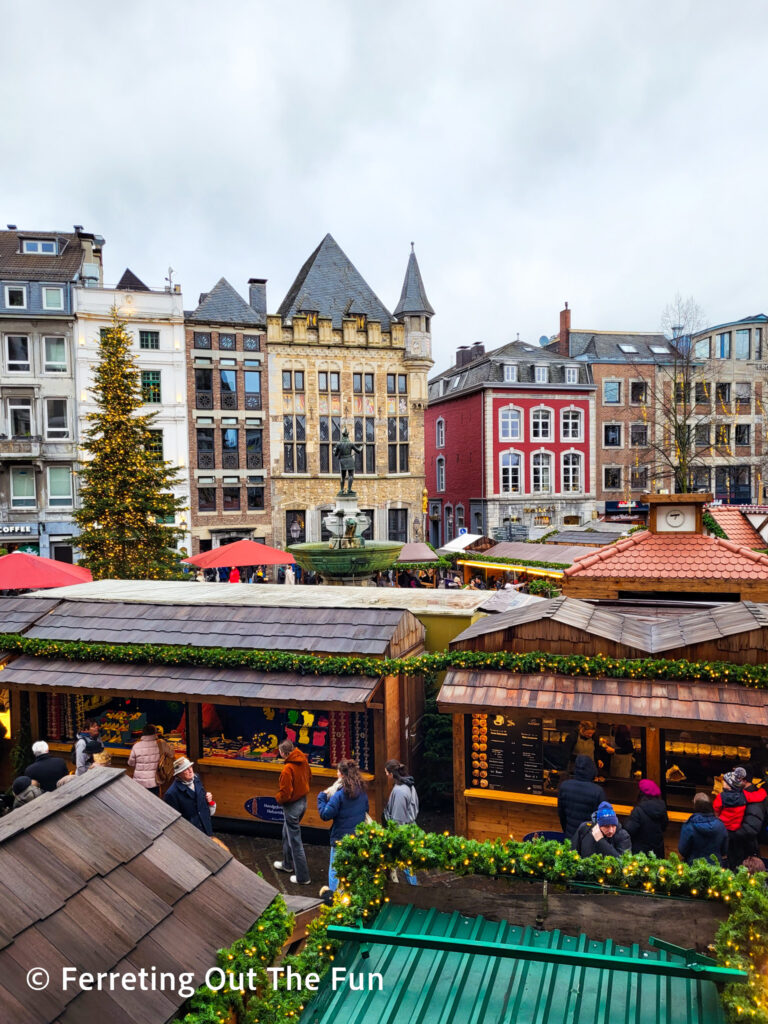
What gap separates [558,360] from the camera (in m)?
46.2

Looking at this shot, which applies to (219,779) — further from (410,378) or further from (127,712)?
(410,378)

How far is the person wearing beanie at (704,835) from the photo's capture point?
6.48 metres

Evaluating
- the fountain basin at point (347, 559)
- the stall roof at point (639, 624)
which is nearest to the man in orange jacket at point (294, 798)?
the stall roof at point (639, 624)

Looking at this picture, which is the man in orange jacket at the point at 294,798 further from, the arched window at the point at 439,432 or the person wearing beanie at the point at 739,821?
the arched window at the point at 439,432

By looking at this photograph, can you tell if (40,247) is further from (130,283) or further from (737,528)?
(737,528)

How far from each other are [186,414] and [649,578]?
30460 millimetres

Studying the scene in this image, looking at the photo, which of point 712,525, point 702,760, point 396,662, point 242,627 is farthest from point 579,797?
point 712,525

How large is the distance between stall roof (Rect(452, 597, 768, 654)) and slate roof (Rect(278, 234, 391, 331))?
34.3 meters

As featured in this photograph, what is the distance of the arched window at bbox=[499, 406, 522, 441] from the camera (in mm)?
44750

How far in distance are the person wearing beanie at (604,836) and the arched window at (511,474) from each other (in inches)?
1526

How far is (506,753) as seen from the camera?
8.99 meters

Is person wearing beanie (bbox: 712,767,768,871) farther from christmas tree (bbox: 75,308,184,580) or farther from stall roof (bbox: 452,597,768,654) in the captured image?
christmas tree (bbox: 75,308,184,580)

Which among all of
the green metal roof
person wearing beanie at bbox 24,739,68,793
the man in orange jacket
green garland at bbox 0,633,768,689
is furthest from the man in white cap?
the green metal roof

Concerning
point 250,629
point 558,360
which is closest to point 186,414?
point 558,360
